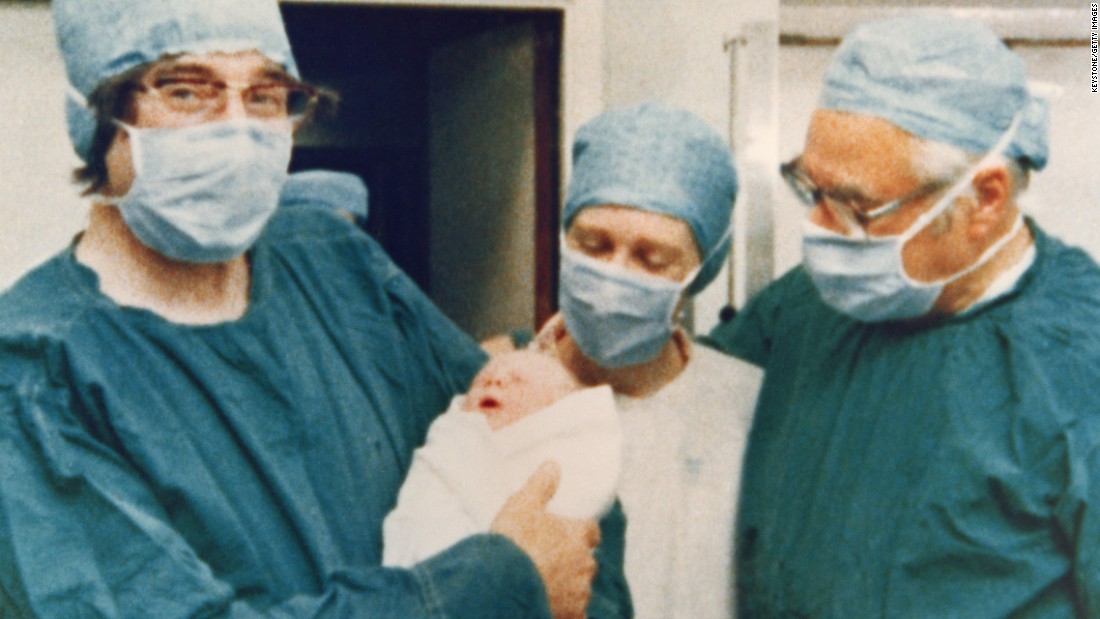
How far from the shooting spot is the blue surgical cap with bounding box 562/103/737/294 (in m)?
1.50

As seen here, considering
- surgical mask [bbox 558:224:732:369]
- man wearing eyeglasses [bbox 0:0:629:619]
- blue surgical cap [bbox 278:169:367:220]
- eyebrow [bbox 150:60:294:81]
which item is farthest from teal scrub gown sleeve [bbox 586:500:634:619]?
blue surgical cap [bbox 278:169:367:220]

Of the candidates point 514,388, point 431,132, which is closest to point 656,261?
point 514,388

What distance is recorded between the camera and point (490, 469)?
1298 mm

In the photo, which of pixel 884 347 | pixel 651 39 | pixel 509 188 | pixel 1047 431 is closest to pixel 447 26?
pixel 509 188

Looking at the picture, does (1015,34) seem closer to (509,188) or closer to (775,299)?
(775,299)

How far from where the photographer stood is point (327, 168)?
322 cm

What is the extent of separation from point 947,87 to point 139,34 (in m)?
0.90

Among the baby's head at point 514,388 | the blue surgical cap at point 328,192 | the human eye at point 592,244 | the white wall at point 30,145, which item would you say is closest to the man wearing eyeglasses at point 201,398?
the baby's head at point 514,388

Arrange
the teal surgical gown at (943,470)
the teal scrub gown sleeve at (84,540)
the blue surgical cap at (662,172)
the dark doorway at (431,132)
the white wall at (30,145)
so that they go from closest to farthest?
the teal scrub gown sleeve at (84,540) → the teal surgical gown at (943,470) → the blue surgical cap at (662,172) → the white wall at (30,145) → the dark doorway at (431,132)

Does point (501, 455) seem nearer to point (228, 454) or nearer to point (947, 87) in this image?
point (228, 454)

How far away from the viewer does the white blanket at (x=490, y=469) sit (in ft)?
3.91

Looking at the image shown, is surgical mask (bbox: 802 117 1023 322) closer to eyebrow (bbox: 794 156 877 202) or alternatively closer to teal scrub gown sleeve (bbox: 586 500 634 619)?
eyebrow (bbox: 794 156 877 202)

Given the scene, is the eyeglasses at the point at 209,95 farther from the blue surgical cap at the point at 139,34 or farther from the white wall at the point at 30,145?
the white wall at the point at 30,145

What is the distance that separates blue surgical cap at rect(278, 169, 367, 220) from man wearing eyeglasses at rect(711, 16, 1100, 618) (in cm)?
160
